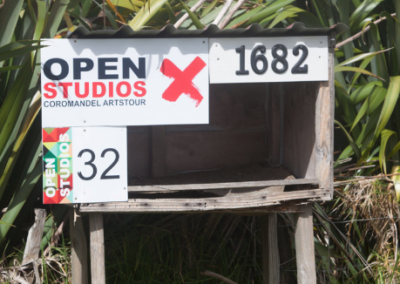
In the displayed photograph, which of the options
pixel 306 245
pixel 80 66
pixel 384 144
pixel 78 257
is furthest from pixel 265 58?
pixel 78 257

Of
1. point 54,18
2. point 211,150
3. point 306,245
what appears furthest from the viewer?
point 211,150

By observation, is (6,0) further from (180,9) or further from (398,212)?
(398,212)

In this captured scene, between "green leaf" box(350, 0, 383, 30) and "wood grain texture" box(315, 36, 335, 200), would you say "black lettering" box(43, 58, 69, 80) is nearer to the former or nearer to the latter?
"wood grain texture" box(315, 36, 335, 200)

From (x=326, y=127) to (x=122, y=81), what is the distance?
99cm

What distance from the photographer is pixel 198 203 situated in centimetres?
227

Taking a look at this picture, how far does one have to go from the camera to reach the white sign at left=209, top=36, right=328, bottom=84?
2.22 metres

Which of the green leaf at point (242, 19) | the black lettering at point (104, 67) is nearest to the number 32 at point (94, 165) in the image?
the black lettering at point (104, 67)

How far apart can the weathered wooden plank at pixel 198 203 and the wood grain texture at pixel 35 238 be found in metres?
0.69

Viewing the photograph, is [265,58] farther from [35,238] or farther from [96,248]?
[35,238]

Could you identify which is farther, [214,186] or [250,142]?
[250,142]

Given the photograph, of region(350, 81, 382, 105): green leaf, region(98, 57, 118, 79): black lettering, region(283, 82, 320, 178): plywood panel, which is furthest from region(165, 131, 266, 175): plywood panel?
region(98, 57, 118, 79): black lettering

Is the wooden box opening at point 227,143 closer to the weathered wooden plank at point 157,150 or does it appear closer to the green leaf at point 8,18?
the weathered wooden plank at point 157,150

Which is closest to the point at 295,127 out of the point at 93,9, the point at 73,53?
the point at 73,53

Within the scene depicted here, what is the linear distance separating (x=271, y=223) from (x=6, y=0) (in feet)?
6.66
